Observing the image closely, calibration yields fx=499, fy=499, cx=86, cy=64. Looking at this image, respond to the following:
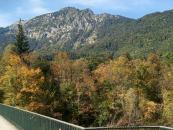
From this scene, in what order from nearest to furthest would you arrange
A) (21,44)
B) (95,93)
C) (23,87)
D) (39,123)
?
(39,123) < (23,87) < (95,93) < (21,44)

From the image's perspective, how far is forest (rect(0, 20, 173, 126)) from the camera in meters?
77.4

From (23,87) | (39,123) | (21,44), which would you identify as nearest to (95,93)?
(21,44)

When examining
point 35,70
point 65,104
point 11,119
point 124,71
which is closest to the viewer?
point 11,119

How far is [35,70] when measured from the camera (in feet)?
269

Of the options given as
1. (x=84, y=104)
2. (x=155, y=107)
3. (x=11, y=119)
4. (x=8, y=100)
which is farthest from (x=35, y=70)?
(x=11, y=119)

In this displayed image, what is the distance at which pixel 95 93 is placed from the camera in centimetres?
9712

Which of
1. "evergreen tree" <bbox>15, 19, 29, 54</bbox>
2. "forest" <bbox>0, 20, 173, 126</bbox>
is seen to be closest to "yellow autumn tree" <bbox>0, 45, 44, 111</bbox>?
"forest" <bbox>0, 20, 173, 126</bbox>

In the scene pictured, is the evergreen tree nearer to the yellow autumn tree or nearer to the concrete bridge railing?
the yellow autumn tree

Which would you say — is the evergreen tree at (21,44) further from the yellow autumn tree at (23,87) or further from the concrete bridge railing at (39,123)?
the concrete bridge railing at (39,123)

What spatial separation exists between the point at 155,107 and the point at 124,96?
23.5 ft

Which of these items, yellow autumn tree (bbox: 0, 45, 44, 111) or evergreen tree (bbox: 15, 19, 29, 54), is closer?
yellow autumn tree (bbox: 0, 45, 44, 111)

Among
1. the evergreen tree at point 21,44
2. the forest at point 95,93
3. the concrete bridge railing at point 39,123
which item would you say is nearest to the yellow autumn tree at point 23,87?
the forest at point 95,93

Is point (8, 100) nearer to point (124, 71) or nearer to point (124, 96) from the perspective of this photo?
point (124, 96)

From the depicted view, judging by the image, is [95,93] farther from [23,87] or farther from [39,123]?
[39,123]
